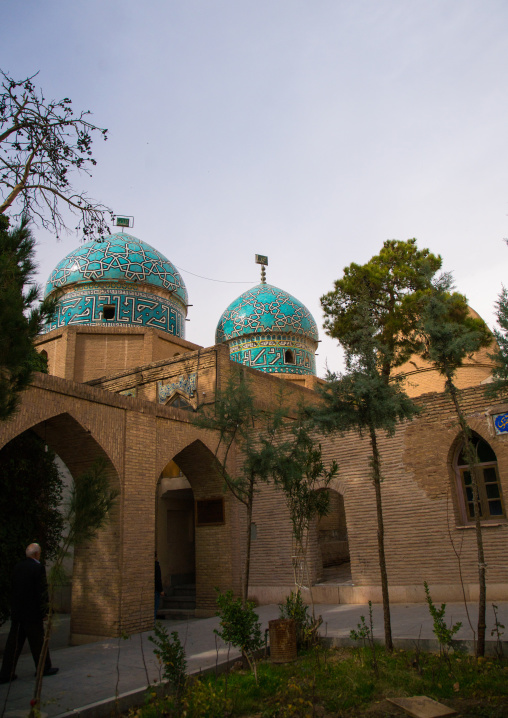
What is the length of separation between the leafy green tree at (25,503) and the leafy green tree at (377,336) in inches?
189

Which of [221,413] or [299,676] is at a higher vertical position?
[221,413]

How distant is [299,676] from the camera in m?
5.16

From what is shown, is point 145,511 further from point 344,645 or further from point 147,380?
point 147,380

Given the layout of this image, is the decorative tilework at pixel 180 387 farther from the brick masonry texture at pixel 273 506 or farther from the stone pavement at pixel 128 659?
the stone pavement at pixel 128 659

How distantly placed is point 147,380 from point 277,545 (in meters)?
5.46

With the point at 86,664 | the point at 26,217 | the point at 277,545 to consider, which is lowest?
the point at 86,664

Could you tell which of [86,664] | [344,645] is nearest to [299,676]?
[344,645]

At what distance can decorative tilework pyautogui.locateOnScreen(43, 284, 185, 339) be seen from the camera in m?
16.9

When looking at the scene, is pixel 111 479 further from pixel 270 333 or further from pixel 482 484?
pixel 270 333

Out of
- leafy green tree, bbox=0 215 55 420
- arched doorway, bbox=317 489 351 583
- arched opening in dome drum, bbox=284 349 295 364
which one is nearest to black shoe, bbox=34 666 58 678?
leafy green tree, bbox=0 215 55 420

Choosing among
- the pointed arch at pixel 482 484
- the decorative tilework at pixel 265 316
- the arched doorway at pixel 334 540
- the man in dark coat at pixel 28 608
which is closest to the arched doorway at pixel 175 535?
the arched doorway at pixel 334 540

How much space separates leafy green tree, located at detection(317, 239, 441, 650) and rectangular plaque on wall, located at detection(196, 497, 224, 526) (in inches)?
132

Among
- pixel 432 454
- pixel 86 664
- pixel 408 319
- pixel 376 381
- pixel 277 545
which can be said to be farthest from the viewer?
pixel 408 319

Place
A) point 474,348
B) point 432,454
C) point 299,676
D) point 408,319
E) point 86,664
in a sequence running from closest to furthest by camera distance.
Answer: point 299,676 → point 474,348 → point 86,664 → point 432,454 → point 408,319
